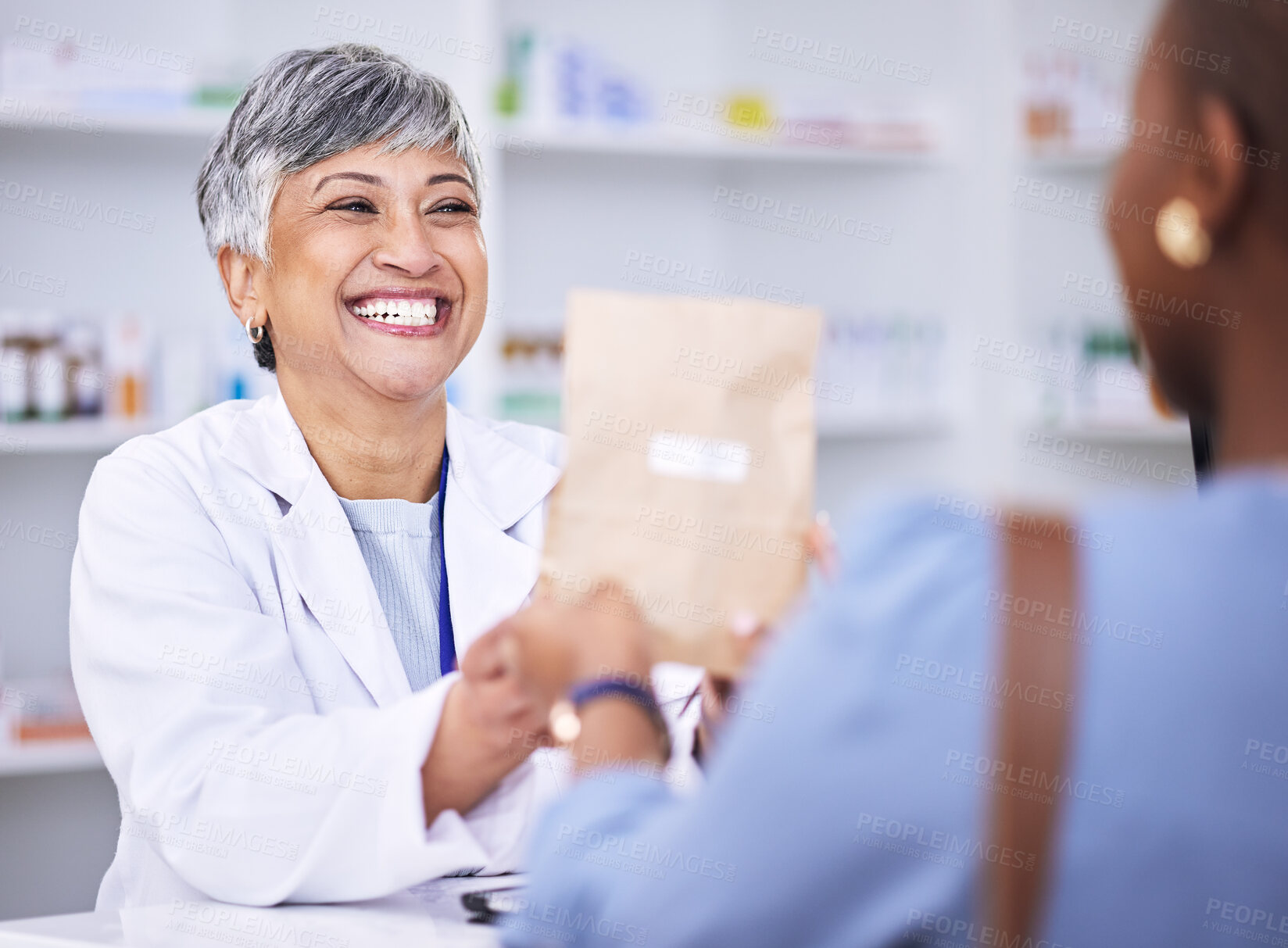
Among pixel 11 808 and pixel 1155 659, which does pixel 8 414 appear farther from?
pixel 1155 659

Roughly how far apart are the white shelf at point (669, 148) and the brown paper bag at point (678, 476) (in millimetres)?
2138

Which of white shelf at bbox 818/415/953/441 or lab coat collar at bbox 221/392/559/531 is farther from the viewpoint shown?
white shelf at bbox 818/415/953/441

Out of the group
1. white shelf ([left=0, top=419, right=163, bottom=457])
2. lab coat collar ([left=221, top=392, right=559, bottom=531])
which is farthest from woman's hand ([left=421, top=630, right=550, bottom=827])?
white shelf ([left=0, top=419, right=163, bottom=457])

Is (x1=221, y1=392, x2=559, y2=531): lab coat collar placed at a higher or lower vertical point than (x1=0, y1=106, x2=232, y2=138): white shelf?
lower

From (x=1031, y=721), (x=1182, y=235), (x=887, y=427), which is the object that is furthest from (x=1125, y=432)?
(x=1031, y=721)

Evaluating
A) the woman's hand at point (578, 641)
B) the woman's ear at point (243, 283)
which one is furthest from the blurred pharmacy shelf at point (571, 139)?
the woman's hand at point (578, 641)

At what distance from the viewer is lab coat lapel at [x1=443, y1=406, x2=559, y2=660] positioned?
144 cm

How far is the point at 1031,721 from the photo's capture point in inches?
22.1

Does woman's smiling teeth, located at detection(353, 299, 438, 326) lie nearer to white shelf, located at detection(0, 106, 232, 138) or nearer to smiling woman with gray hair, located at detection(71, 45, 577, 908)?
smiling woman with gray hair, located at detection(71, 45, 577, 908)

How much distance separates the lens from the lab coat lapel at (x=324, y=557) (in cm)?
134

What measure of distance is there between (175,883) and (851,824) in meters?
0.95

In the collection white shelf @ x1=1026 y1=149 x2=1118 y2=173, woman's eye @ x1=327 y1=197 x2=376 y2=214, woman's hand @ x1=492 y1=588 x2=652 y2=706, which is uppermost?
white shelf @ x1=1026 y1=149 x2=1118 y2=173

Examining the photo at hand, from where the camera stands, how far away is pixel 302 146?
1460 millimetres

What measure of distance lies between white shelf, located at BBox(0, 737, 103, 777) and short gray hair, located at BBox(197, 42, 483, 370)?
1.45 meters
